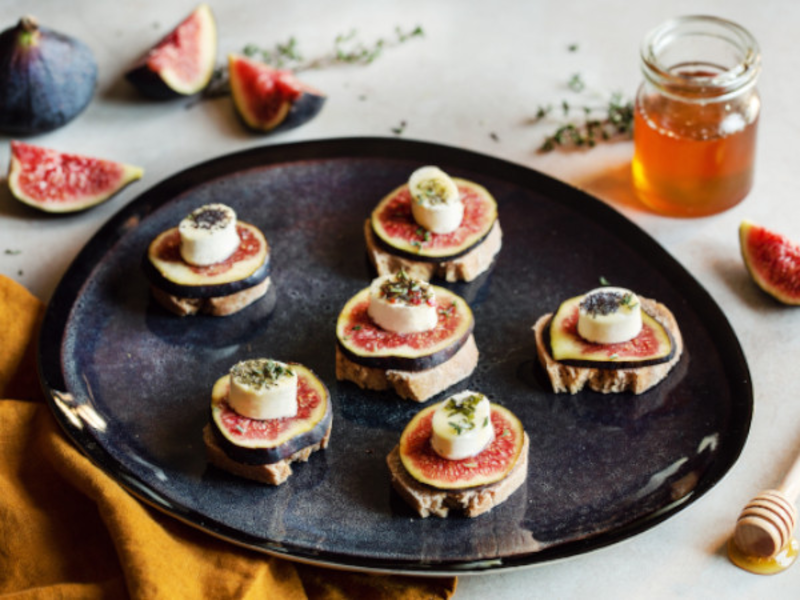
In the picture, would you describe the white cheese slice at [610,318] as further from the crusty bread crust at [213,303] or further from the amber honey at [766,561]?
Result: the crusty bread crust at [213,303]

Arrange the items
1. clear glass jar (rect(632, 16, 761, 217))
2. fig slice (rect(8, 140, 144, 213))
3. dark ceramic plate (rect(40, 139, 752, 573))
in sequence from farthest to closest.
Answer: fig slice (rect(8, 140, 144, 213)), clear glass jar (rect(632, 16, 761, 217)), dark ceramic plate (rect(40, 139, 752, 573))

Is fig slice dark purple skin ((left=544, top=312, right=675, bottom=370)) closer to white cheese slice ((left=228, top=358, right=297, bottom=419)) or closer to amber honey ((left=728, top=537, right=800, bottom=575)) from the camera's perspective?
amber honey ((left=728, top=537, right=800, bottom=575))

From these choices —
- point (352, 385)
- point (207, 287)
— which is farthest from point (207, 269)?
point (352, 385)

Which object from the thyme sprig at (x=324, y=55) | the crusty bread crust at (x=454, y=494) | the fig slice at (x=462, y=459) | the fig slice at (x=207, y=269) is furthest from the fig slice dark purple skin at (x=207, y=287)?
the thyme sprig at (x=324, y=55)

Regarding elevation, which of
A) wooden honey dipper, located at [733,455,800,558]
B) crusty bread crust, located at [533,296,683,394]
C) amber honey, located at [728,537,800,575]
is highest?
crusty bread crust, located at [533,296,683,394]

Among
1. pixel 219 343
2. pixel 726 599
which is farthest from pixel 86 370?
pixel 726 599

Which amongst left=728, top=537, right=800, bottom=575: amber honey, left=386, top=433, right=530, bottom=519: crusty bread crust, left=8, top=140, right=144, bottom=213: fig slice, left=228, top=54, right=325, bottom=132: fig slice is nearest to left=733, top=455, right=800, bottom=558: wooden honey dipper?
left=728, top=537, right=800, bottom=575: amber honey
